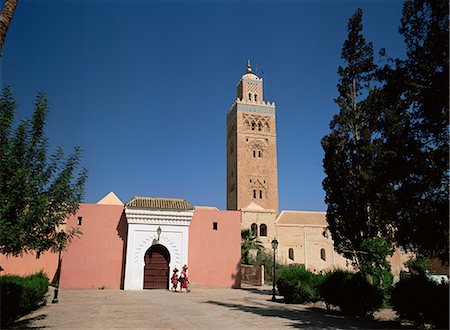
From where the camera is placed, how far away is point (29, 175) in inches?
296

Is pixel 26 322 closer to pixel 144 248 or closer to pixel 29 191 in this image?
pixel 29 191

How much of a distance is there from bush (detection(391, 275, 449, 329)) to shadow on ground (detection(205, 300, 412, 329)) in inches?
21.4

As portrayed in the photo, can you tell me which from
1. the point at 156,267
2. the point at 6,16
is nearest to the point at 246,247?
the point at 156,267

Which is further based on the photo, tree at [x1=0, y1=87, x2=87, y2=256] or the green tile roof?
the green tile roof

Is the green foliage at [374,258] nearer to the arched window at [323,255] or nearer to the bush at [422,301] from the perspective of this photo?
the bush at [422,301]

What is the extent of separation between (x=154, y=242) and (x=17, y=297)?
10576mm

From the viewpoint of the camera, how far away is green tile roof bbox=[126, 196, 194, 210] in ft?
Answer: 64.2

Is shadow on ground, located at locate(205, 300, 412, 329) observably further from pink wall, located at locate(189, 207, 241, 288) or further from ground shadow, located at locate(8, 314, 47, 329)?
pink wall, located at locate(189, 207, 241, 288)

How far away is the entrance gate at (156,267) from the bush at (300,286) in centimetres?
700

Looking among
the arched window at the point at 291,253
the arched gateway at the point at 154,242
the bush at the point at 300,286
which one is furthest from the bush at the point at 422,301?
the arched window at the point at 291,253

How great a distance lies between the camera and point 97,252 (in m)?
18.9

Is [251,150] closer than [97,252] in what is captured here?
No

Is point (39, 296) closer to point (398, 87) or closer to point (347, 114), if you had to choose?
point (398, 87)

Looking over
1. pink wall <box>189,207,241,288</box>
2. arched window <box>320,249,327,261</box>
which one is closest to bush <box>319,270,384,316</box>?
pink wall <box>189,207,241,288</box>
